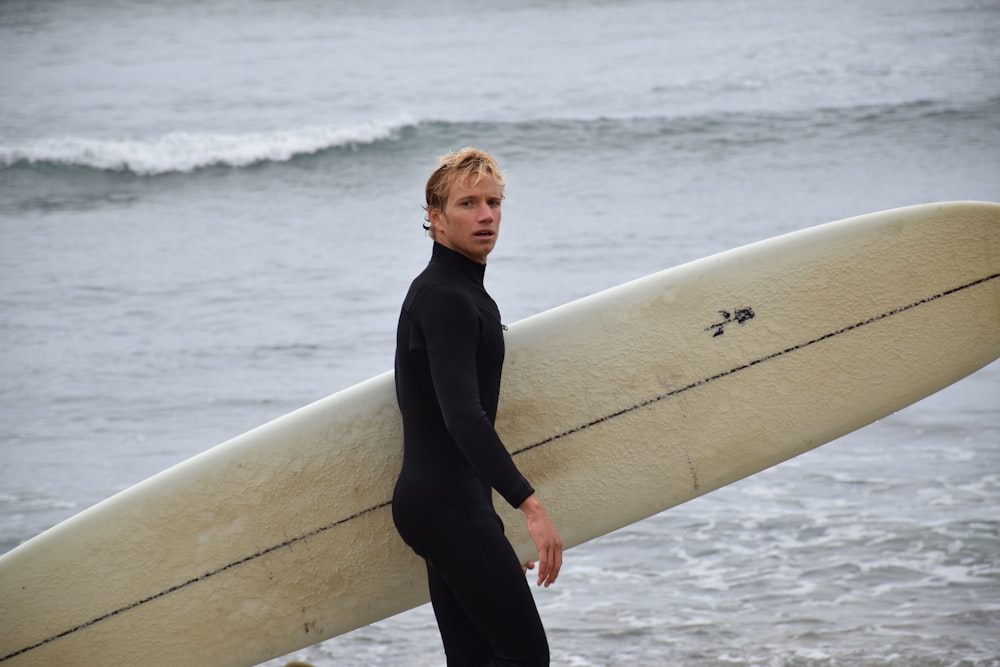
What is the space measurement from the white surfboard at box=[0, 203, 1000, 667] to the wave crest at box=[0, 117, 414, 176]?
10844 millimetres

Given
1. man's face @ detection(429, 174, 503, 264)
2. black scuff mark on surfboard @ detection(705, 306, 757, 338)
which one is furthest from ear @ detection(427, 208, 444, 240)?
black scuff mark on surfboard @ detection(705, 306, 757, 338)

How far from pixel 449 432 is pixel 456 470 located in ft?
0.38

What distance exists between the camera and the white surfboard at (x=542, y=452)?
7.95 feet

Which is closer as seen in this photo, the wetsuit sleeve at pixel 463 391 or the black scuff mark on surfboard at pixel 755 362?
the wetsuit sleeve at pixel 463 391

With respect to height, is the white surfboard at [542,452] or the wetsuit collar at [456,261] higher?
the wetsuit collar at [456,261]

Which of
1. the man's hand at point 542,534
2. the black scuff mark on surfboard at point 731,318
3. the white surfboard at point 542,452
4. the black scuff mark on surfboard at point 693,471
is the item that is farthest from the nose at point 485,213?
the black scuff mark on surfboard at point 693,471

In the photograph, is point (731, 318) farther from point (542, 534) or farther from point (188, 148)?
point (188, 148)

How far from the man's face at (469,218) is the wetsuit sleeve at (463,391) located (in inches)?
4.8

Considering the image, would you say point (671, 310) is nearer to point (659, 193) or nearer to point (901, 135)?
point (659, 193)

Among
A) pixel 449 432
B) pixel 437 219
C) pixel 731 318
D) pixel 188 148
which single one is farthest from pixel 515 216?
pixel 449 432

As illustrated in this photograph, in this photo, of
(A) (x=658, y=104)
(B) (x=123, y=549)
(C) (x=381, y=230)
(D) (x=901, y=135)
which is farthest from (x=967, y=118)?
(B) (x=123, y=549)

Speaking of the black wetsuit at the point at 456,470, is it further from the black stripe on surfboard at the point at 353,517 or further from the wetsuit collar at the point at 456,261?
the black stripe on surfboard at the point at 353,517

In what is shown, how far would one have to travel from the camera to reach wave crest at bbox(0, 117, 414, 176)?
12.7 metres

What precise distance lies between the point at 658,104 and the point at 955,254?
452 inches
